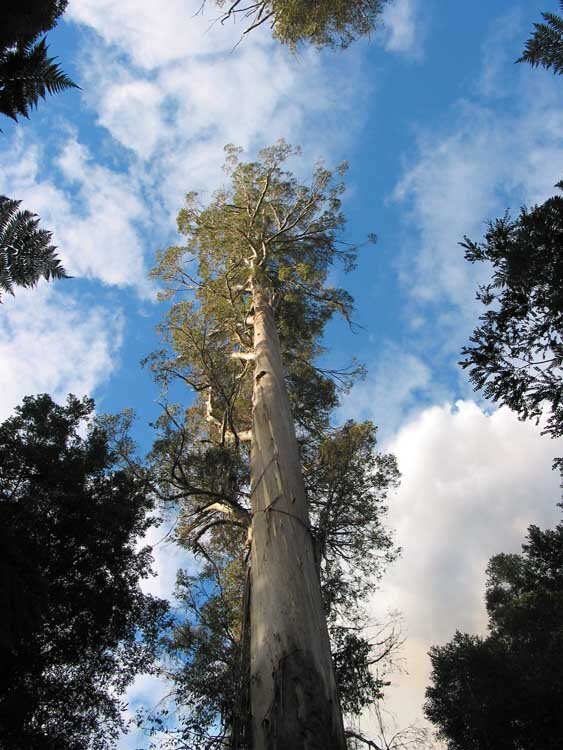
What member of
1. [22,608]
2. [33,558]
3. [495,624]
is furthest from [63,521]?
[495,624]

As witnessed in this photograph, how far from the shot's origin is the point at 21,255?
517 cm

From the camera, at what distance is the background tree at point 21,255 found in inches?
202

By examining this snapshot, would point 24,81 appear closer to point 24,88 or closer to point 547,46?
point 24,88

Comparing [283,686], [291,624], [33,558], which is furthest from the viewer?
[33,558]

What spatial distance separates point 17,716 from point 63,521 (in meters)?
1.86

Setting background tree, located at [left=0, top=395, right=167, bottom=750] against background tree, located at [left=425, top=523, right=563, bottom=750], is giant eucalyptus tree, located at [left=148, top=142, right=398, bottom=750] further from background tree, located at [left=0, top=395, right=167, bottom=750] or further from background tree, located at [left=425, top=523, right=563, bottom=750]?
background tree, located at [left=425, top=523, right=563, bottom=750]

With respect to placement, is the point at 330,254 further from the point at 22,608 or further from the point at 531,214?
the point at 22,608

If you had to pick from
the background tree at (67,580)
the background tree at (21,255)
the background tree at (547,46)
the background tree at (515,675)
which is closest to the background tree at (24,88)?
the background tree at (21,255)

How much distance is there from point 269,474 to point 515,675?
32.7 feet

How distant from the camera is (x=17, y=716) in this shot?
463 cm

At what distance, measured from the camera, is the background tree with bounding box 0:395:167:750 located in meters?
4.69

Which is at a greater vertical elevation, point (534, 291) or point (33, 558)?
point (534, 291)

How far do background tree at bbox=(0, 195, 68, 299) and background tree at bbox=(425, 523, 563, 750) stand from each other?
11.2 m

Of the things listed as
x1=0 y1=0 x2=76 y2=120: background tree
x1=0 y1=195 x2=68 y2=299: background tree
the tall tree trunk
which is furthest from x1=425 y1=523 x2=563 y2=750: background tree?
x1=0 y1=0 x2=76 y2=120: background tree
